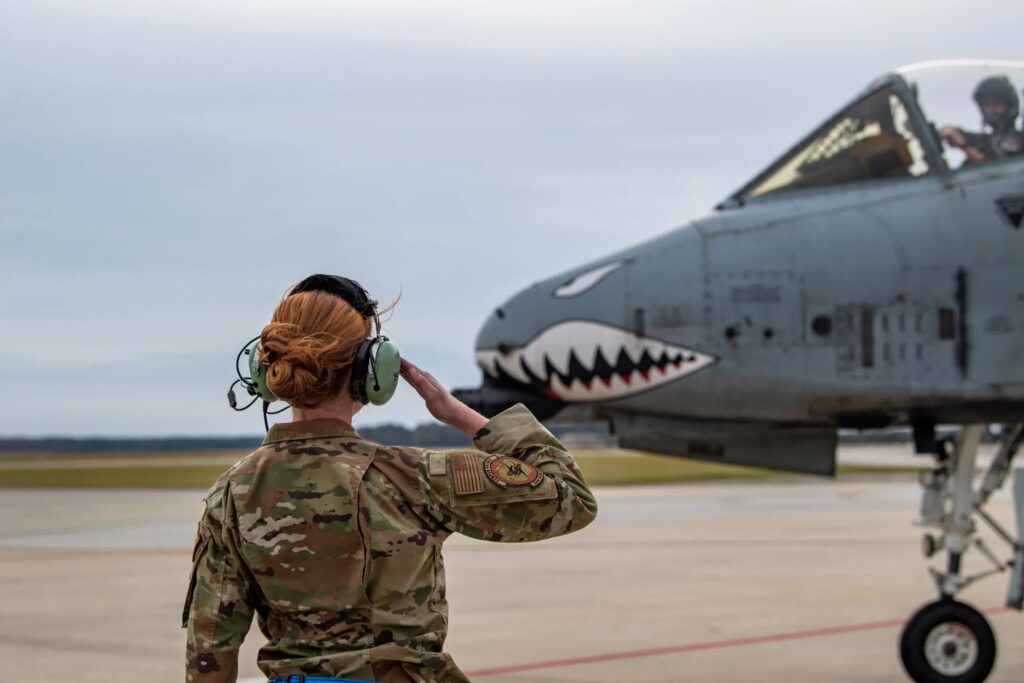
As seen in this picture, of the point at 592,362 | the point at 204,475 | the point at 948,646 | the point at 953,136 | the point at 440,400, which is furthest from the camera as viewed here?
the point at 204,475

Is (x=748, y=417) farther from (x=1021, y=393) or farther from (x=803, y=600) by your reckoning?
(x=803, y=600)

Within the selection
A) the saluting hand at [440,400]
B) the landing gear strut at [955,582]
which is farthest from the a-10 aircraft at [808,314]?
the saluting hand at [440,400]

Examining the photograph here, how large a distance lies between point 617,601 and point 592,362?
19.4 feet

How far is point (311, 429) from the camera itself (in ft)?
9.32

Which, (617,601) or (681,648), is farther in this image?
(617,601)

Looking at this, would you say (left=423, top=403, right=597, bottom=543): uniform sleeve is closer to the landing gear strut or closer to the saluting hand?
the saluting hand

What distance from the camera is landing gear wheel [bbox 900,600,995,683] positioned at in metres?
8.13

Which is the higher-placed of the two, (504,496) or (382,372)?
(382,372)

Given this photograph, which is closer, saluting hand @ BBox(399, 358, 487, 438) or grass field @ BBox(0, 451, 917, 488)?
saluting hand @ BBox(399, 358, 487, 438)

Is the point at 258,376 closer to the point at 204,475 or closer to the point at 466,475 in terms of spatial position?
the point at 466,475

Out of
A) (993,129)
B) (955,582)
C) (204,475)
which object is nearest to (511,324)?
(993,129)

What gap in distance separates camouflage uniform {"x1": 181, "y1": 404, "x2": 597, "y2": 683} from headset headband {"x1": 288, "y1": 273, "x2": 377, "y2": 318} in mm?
230

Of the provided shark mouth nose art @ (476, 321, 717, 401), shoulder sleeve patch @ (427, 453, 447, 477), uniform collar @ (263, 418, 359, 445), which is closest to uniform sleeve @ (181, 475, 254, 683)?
uniform collar @ (263, 418, 359, 445)

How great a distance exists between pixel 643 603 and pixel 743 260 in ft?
18.7
